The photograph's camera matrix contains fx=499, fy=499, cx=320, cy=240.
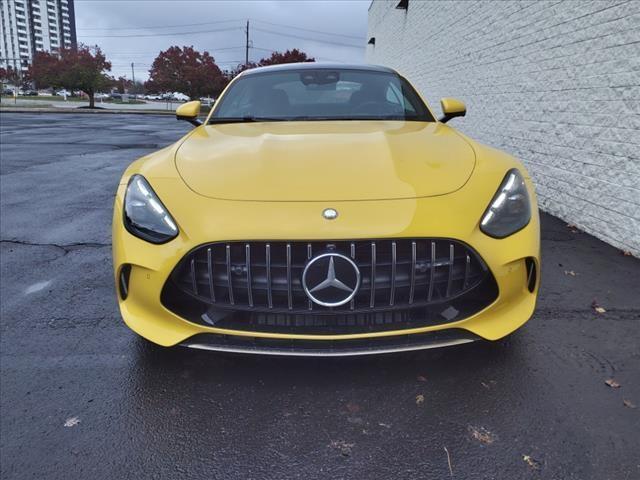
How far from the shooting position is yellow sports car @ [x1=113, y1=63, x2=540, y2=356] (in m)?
1.97

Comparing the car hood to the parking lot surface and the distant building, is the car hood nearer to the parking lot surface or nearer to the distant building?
the parking lot surface

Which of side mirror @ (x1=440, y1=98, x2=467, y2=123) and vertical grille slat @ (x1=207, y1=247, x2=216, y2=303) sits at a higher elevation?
side mirror @ (x1=440, y1=98, x2=467, y2=123)

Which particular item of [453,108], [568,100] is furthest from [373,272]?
[568,100]

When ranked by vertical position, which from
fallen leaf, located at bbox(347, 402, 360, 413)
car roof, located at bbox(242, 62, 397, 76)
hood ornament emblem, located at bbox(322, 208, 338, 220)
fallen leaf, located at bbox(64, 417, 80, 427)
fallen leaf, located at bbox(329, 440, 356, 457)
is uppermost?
car roof, located at bbox(242, 62, 397, 76)

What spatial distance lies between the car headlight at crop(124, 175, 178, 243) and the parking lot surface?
2.28 feet

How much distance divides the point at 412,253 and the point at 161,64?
2105 inches

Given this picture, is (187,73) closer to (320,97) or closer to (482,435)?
(320,97)

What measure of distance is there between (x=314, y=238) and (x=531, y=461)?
113cm

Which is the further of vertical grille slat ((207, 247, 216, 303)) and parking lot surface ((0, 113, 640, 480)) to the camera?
vertical grille slat ((207, 247, 216, 303))

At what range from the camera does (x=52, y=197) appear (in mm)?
6332

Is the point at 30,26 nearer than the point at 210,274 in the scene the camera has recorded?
No

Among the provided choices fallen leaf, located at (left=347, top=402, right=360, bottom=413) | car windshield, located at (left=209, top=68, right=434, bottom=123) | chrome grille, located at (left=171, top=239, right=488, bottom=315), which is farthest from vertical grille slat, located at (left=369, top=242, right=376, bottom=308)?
car windshield, located at (left=209, top=68, right=434, bottom=123)

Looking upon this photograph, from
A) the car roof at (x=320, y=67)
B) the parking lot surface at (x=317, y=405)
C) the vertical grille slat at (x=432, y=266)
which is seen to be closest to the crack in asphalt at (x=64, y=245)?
the parking lot surface at (x=317, y=405)

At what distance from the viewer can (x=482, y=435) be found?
1.93m
